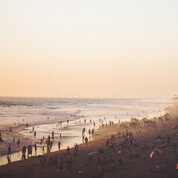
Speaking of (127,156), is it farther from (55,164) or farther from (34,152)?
(34,152)

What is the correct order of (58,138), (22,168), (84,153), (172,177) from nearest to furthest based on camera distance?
(172,177) < (22,168) < (84,153) < (58,138)

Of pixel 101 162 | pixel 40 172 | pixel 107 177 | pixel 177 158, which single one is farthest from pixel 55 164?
pixel 177 158

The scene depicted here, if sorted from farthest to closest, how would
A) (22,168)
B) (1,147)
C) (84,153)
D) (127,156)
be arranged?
(1,147) → (84,153) → (127,156) → (22,168)

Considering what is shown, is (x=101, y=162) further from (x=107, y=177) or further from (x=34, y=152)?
(x=34, y=152)

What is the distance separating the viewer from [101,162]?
2184cm

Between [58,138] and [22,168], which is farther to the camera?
[58,138]

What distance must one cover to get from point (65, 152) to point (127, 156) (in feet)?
28.0

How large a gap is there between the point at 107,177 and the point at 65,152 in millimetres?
11175

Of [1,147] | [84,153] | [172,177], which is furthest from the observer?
[1,147]

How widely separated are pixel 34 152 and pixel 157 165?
1697cm

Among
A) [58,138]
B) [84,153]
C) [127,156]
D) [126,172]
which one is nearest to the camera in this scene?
[126,172]

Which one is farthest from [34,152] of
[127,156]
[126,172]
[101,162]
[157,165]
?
[157,165]

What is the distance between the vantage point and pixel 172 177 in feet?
55.1

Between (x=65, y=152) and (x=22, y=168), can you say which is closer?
Answer: (x=22, y=168)
